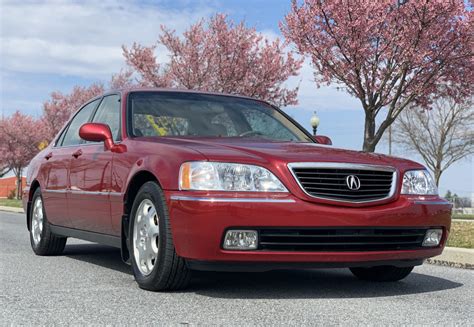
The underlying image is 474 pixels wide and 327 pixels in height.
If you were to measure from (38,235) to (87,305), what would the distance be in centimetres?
331

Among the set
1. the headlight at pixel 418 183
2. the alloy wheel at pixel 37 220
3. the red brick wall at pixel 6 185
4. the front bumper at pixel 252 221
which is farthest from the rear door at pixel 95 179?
the red brick wall at pixel 6 185

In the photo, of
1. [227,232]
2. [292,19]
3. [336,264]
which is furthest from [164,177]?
[292,19]

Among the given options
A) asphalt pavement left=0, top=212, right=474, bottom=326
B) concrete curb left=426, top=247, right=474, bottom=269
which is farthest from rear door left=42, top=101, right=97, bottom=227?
concrete curb left=426, top=247, right=474, bottom=269

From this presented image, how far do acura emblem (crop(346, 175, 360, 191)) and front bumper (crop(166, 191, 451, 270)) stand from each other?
0.15m

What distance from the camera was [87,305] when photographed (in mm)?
4363

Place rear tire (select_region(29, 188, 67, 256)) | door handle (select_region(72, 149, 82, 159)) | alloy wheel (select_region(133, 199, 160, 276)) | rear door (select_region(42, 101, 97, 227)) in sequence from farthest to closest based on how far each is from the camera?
rear tire (select_region(29, 188, 67, 256))
rear door (select_region(42, 101, 97, 227))
door handle (select_region(72, 149, 82, 159))
alloy wheel (select_region(133, 199, 160, 276))

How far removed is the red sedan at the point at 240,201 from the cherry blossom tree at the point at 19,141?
41828mm

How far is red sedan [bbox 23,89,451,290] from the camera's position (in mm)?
4434

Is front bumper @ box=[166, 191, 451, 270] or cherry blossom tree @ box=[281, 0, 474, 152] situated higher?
cherry blossom tree @ box=[281, 0, 474, 152]

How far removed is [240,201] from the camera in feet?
14.4

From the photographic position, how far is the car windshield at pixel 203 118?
5719 mm

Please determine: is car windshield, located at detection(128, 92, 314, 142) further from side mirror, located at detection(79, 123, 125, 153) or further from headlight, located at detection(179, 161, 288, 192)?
headlight, located at detection(179, 161, 288, 192)

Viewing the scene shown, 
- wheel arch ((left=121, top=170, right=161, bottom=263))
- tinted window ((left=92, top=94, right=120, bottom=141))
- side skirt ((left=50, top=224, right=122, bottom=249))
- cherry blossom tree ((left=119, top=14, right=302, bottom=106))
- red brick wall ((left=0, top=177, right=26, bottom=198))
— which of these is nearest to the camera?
wheel arch ((left=121, top=170, right=161, bottom=263))

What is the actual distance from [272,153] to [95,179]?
192cm
